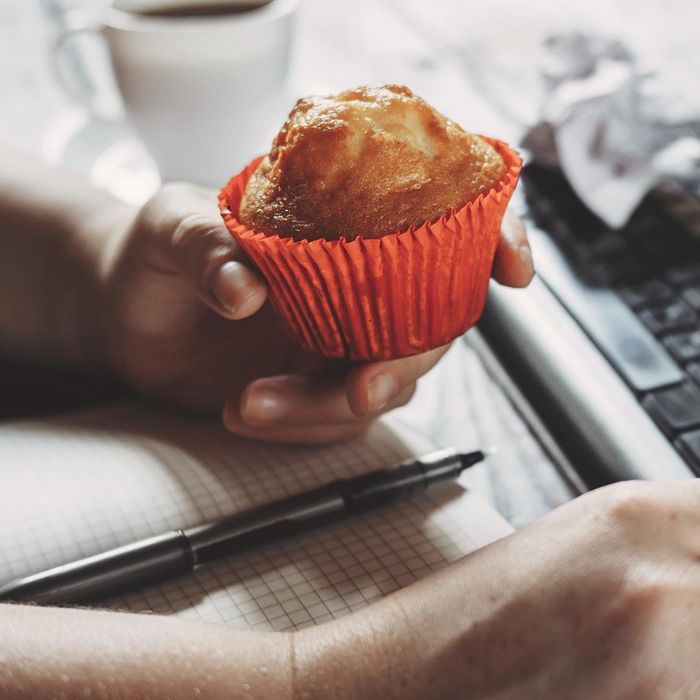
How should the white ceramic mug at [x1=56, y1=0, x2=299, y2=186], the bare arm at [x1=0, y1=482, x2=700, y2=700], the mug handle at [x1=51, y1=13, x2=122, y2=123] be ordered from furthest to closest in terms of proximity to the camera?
the mug handle at [x1=51, y1=13, x2=122, y2=123] → the white ceramic mug at [x1=56, y1=0, x2=299, y2=186] → the bare arm at [x1=0, y1=482, x2=700, y2=700]

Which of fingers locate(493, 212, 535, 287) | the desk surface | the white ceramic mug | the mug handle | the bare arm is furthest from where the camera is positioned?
the desk surface

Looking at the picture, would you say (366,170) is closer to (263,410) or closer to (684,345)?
(263,410)

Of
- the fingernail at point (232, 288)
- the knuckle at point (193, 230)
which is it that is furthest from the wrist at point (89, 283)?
the fingernail at point (232, 288)

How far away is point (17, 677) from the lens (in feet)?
1.47

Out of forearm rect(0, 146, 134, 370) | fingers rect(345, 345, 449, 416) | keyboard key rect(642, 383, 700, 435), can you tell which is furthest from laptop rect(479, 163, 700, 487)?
forearm rect(0, 146, 134, 370)

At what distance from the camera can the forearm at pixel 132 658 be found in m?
0.45

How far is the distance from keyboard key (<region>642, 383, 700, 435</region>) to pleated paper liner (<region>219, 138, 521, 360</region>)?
14 cm

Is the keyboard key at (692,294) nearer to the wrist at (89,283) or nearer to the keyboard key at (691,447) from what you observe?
the keyboard key at (691,447)

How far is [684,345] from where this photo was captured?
699 millimetres

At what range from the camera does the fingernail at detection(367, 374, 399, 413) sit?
2.05 ft

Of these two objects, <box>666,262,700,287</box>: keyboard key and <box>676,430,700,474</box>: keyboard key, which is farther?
<box>666,262,700,287</box>: keyboard key

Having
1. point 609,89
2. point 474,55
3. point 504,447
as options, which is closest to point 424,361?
point 504,447

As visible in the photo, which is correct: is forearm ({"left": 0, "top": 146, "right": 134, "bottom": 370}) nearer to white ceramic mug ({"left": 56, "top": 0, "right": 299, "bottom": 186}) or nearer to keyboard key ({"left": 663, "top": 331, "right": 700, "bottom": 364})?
white ceramic mug ({"left": 56, "top": 0, "right": 299, "bottom": 186})

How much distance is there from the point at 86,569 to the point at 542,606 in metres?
0.27
